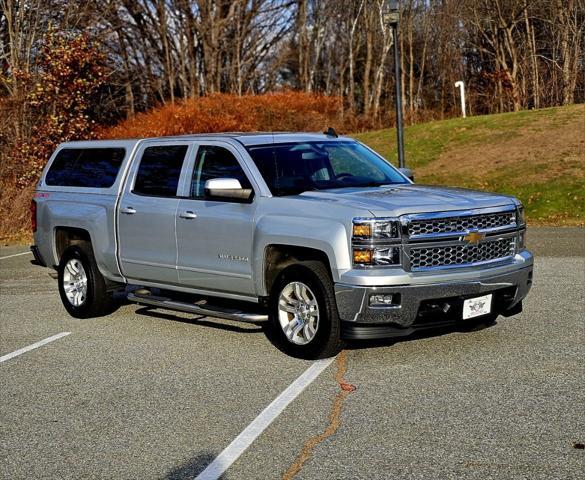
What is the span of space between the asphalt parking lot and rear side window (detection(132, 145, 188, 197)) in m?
1.40

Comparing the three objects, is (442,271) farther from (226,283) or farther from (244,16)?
(244,16)

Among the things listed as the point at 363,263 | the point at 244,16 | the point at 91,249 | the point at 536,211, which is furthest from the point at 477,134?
the point at 363,263

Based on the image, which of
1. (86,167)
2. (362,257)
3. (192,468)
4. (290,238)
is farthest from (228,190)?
(192,468)

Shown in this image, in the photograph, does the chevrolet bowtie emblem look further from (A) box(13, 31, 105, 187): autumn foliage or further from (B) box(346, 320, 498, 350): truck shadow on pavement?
(A) box(13, 31, 105, 187): autumn foliage

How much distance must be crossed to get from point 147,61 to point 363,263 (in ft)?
115

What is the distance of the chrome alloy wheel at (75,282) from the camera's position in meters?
9.95

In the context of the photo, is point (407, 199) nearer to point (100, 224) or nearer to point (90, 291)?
point (100, 224)

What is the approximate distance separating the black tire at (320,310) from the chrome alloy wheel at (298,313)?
41 mm

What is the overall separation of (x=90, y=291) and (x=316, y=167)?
9.73 feet

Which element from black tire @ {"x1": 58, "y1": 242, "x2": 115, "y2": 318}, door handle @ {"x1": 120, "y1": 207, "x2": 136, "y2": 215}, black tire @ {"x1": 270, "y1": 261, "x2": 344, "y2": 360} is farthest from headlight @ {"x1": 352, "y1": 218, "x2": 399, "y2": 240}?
black tire @ {"x1": 58, "y1": 242, "x2": 115, "y2": 318}

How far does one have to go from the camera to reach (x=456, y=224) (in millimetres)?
7262

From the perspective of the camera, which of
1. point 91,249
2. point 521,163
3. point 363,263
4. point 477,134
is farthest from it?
point 477,134

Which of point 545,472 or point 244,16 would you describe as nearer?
point 545,472

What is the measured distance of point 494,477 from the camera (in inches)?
185
